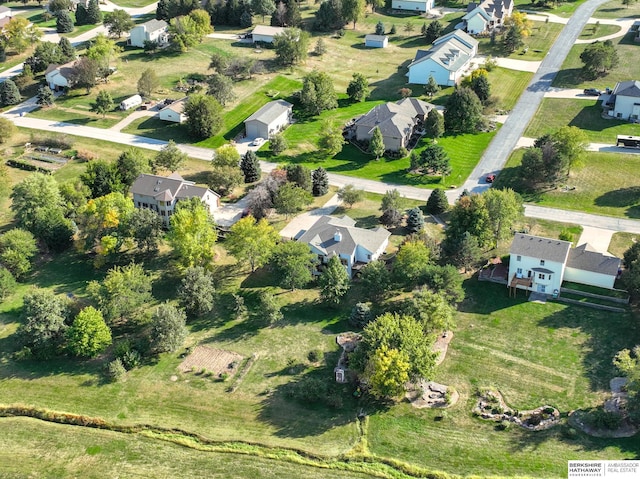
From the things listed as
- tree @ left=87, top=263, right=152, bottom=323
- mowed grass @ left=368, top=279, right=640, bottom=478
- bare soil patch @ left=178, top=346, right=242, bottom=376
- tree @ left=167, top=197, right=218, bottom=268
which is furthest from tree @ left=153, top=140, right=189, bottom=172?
mowed grass @ left=368, top=279, right=640, bottom=478

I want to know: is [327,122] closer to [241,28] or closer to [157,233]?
[157,233]

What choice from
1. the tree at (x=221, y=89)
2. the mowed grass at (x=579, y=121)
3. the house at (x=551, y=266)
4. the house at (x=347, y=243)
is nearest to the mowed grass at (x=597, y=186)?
the mowed grass at (x=579, y=121)

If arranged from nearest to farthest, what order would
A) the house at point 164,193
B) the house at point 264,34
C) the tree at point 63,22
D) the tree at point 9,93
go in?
the house at point 164,193
the tree at point 9,93
the house at point 264,34
the tree at point 63,22

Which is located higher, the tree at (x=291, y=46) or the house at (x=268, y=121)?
the tree at (x=291, y=46)

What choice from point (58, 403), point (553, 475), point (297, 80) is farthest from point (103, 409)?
point (297, 80)

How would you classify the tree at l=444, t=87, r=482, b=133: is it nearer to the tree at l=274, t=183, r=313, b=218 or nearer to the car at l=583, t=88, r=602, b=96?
the car at l=583, t=88, r=602, b=96

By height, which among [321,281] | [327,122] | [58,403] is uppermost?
[327,122]

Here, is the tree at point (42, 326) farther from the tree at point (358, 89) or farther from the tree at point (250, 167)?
the tree at point (358, 89)
